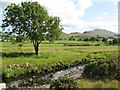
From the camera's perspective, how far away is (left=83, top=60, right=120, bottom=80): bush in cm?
2798

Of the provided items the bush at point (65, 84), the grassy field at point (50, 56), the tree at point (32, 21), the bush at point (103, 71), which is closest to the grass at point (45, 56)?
the grassy field at point (50, 56)

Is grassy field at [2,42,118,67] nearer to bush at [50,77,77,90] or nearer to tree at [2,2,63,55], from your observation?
tree at [2,2,63,55]

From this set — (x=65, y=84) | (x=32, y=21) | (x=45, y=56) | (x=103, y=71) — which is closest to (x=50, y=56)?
(x=45, y=56)

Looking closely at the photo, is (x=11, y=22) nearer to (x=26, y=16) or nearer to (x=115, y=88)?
(x=26, y=16)

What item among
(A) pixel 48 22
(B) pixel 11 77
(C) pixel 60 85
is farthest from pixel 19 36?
(C) pixel 60 85

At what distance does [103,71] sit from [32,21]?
119 feet

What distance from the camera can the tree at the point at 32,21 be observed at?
62.3 m

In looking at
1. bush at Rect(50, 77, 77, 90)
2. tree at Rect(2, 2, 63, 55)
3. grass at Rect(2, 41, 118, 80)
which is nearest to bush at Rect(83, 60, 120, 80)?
bush at Rect(50, 77, 77, 90)

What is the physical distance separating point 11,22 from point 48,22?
337 inches

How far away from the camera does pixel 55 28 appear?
213 ft

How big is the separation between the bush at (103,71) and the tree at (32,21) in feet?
108

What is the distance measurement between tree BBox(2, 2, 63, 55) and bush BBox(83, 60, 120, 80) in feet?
108

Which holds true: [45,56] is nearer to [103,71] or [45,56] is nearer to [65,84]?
[103,71]

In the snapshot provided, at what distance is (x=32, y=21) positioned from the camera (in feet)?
205
